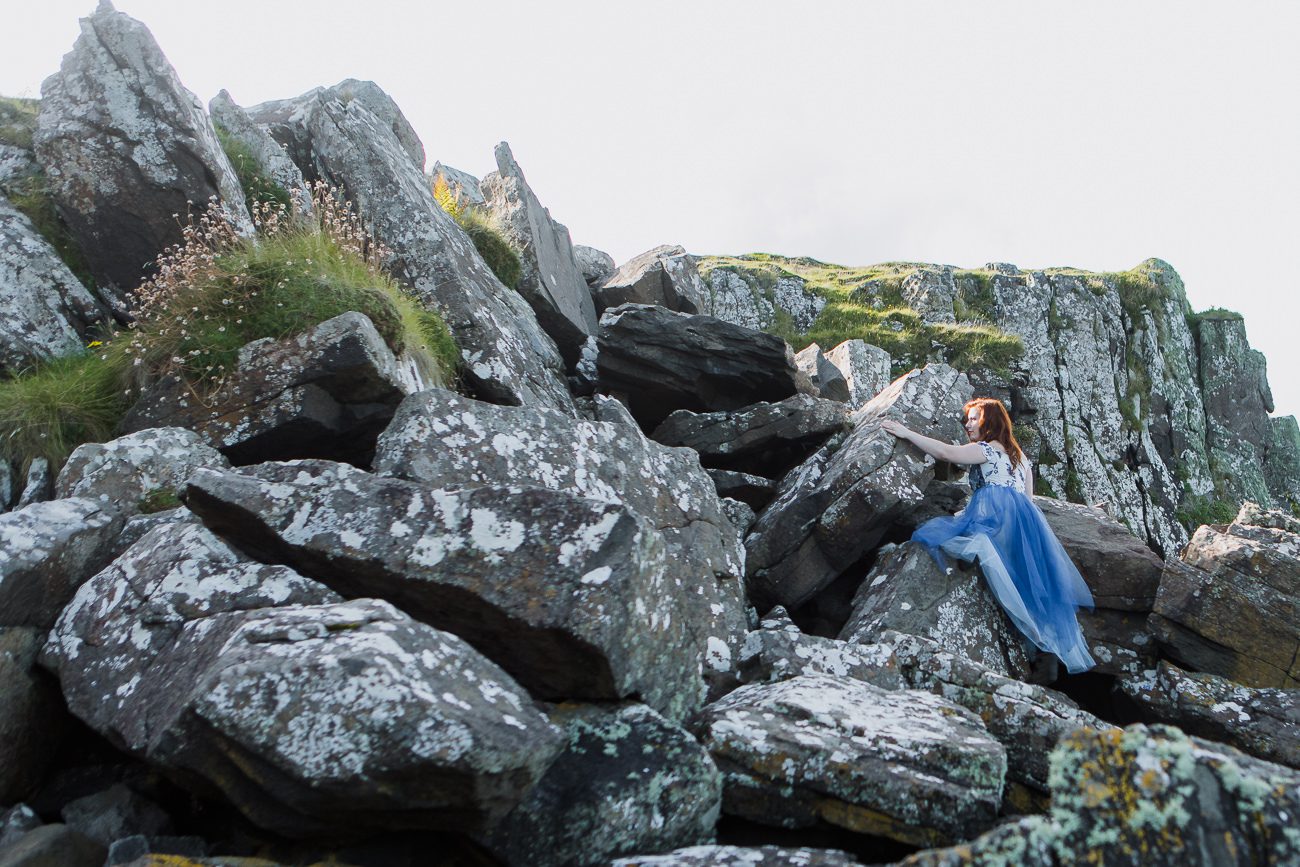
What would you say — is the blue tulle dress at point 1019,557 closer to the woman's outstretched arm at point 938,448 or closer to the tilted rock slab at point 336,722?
the woman's outstretched arm at point 938,448

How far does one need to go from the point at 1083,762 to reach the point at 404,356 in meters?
7.71

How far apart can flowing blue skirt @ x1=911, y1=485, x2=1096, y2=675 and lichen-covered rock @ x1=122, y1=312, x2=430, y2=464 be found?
19.8 ft

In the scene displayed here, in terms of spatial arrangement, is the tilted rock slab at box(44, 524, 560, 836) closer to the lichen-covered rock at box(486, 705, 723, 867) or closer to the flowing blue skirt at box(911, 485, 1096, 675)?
the lichen-covered rock at box(486, 705, 723, 867)

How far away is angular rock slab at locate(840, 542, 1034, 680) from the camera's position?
9.38m

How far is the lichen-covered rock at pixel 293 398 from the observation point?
8688 mm

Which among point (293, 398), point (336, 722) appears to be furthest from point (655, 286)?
point (336, 722)

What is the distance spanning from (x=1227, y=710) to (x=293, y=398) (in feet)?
29.7

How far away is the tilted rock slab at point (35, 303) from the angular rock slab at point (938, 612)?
917 cm

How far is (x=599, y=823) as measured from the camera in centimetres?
462

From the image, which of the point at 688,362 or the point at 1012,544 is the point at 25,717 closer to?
the point at 688,362

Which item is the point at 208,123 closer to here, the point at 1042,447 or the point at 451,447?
the point at 451,447

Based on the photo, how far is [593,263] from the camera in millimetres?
19938

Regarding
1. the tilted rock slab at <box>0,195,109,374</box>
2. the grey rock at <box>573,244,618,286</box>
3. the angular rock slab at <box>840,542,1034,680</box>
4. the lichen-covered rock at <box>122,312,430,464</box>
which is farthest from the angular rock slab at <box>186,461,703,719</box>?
the grey rock at <box>573,244,618,286</box>

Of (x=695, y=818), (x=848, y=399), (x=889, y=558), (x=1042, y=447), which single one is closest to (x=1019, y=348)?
(x=1042, y=447)
